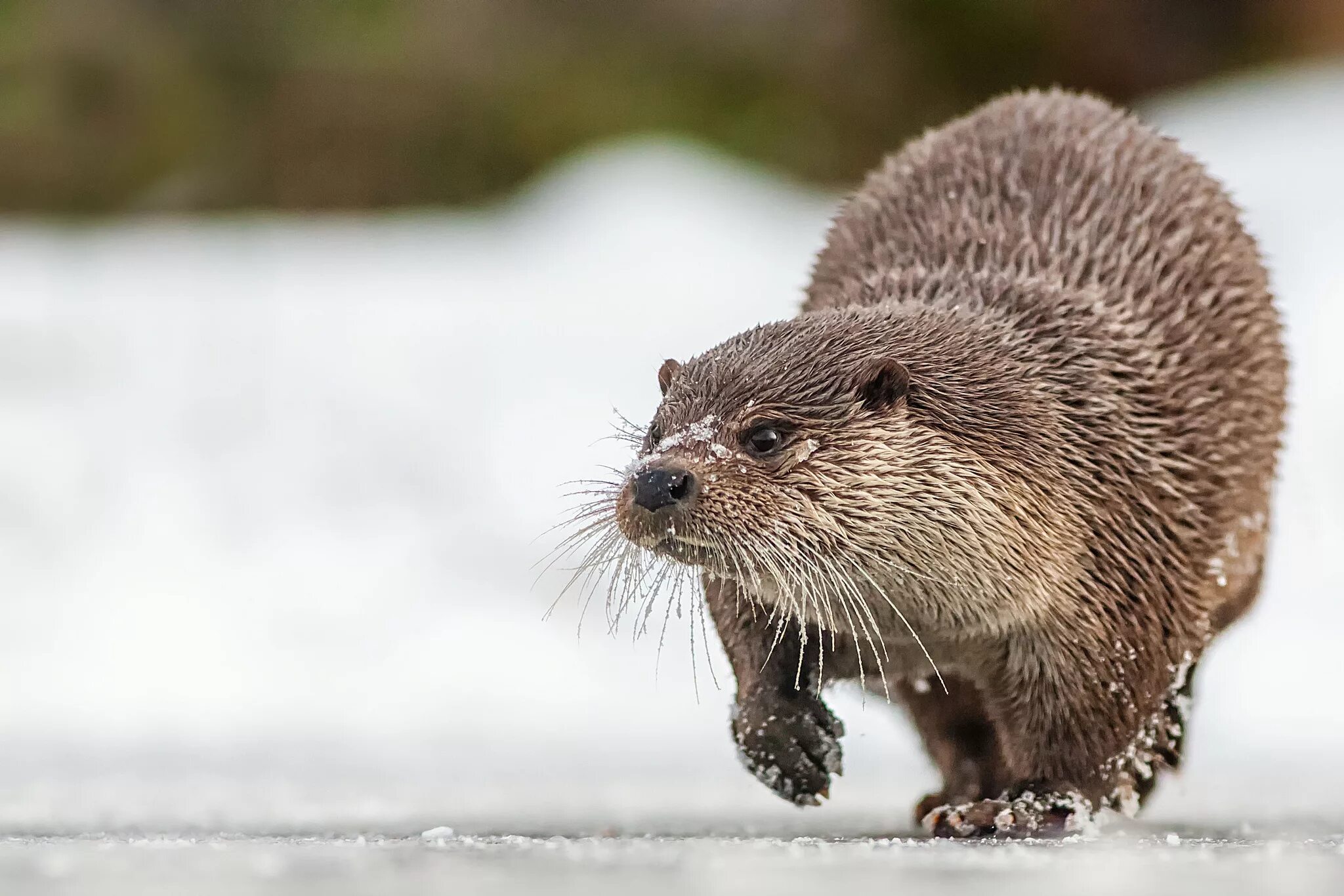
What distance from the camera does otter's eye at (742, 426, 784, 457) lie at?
114 inches

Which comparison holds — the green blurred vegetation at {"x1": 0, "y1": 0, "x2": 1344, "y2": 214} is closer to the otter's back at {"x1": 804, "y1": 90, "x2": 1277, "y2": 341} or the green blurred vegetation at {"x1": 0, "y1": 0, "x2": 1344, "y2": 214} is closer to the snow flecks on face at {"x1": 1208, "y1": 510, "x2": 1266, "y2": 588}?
the otter's back at {"x1": 804, "y1": 90, "x2": 1277, "y2": 341}

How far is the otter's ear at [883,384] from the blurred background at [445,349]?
0.71 m

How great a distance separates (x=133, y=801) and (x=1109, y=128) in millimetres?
2246

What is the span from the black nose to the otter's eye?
0.13 metres

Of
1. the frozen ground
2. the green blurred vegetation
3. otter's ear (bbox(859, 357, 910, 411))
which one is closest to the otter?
otter's ear (bbox(859, 357, 910, 411))

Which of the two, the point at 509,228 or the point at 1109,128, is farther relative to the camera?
the point at 509,228

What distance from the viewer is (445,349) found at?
8.18 meters

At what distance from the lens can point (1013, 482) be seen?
3.07m

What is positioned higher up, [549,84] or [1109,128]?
[549,84]

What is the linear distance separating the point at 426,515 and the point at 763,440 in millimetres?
4495

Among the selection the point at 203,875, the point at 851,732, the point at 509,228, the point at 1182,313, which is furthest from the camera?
the point at 509,228

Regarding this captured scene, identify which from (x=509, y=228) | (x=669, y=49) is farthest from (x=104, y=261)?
(x=669, y=49)

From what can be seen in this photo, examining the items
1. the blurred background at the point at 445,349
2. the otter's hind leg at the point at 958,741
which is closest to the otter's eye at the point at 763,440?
the blurred background at the point at 445,349

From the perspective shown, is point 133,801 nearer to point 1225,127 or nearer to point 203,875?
point 203,875
